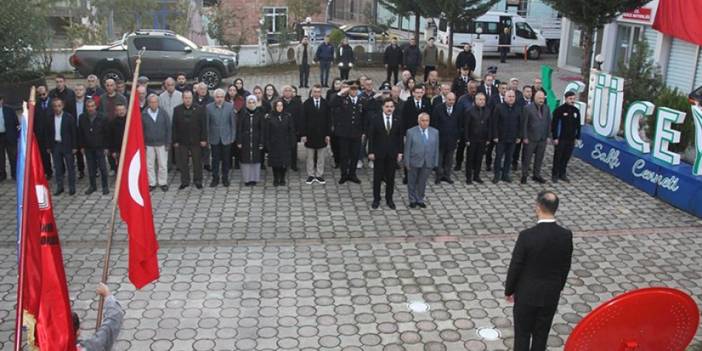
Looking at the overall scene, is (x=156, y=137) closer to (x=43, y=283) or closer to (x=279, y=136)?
(x=279, y=136)

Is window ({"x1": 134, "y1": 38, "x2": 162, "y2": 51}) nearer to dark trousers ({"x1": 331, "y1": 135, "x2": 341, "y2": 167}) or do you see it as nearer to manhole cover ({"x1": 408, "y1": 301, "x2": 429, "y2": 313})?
dark trousers ({"x1": 331, "y1": 135, "x2": 341, "y2": 167})

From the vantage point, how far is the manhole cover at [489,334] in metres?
6.64

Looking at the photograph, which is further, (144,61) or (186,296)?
(144,61)

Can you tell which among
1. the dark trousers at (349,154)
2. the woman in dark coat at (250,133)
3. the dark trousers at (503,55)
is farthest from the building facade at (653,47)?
the woman in dark coat at (250,133)

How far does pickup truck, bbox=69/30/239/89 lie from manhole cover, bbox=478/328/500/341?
1595cm

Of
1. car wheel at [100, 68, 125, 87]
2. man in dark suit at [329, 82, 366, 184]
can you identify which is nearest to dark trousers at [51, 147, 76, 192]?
man in dark suit at [329, 82, 366, 184]

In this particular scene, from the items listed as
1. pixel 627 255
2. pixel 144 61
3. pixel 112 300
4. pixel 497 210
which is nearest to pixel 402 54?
pixel 144 61

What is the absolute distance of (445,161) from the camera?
1180cm

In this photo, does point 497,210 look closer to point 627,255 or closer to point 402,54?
point 627,255

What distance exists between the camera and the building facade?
20.1 metres

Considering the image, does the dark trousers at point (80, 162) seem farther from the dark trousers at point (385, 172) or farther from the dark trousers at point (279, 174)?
the dark trousers at point (385, 172)

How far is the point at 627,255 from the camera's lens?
880 cm

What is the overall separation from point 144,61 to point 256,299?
15.2 meters

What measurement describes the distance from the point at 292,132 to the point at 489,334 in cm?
579
